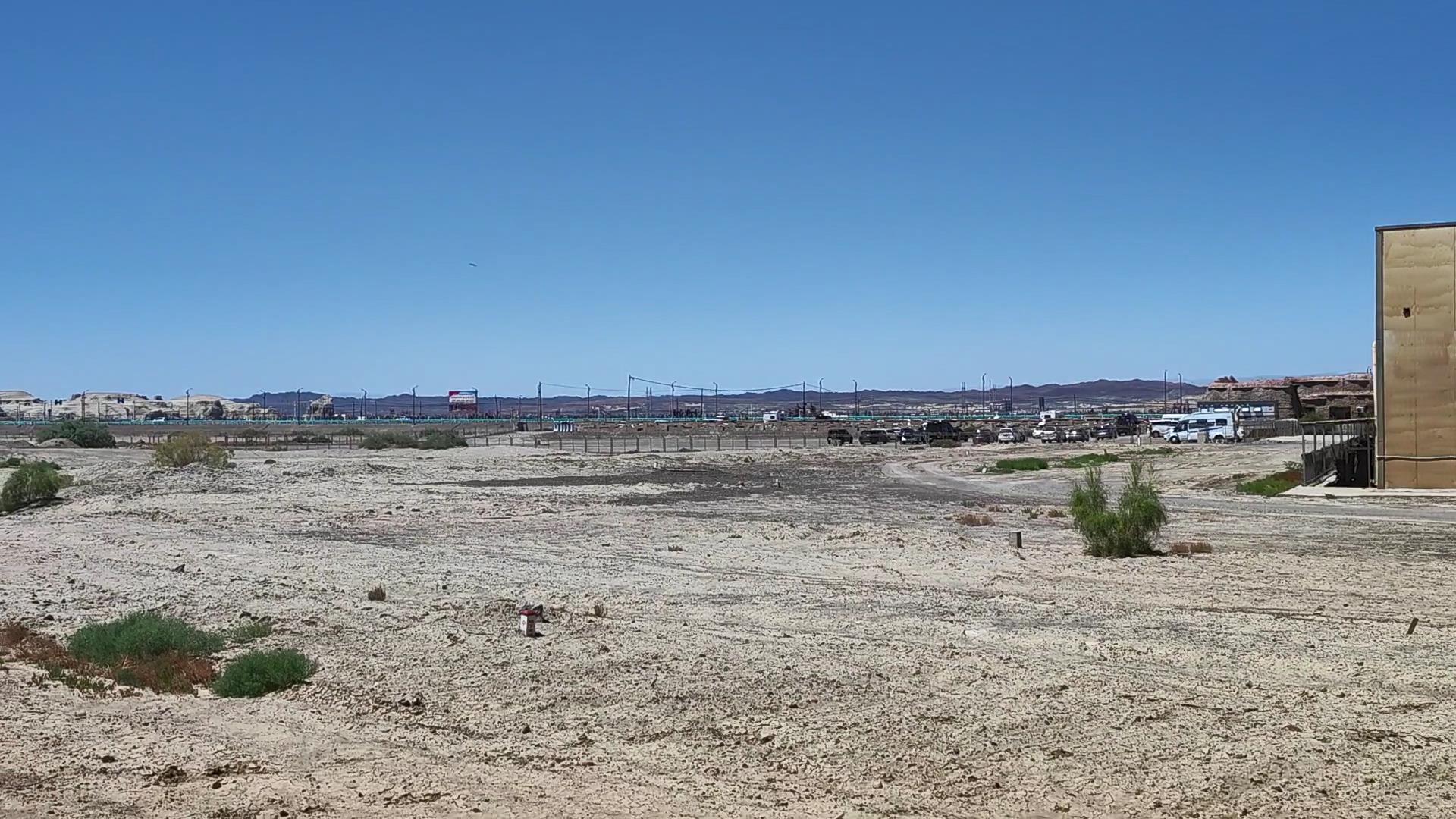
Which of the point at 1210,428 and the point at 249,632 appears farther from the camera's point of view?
the point at 1210,428

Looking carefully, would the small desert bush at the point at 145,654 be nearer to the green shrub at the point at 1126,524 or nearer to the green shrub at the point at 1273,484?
the green shrub at the point at 1126,524

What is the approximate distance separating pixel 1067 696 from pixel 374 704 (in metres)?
5.93

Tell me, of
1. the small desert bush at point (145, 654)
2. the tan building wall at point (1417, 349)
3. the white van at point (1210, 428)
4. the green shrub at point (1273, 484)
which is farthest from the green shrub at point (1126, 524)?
the white van at point (1210, 428)

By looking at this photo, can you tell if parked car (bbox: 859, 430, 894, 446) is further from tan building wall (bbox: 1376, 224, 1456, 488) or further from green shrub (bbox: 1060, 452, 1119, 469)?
tan building wall (bbox: 1376, 224, 1456, 488)

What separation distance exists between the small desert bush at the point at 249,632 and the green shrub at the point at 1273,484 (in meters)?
30.0

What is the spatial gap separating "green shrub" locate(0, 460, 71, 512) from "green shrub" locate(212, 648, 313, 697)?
27486 mm

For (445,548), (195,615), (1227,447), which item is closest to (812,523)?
(445,548)

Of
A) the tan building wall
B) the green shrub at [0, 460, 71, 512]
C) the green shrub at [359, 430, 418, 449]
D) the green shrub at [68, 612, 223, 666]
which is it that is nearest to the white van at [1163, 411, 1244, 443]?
the tan building wall

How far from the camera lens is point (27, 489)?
36.3 m

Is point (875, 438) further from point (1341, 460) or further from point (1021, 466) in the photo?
point (1341, 460)

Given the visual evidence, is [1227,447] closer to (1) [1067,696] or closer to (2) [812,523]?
(2) [812,523]

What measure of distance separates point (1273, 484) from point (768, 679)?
31.8m

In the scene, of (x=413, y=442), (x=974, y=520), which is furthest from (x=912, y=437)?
(x=974, y=520)

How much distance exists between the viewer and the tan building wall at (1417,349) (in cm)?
3322
